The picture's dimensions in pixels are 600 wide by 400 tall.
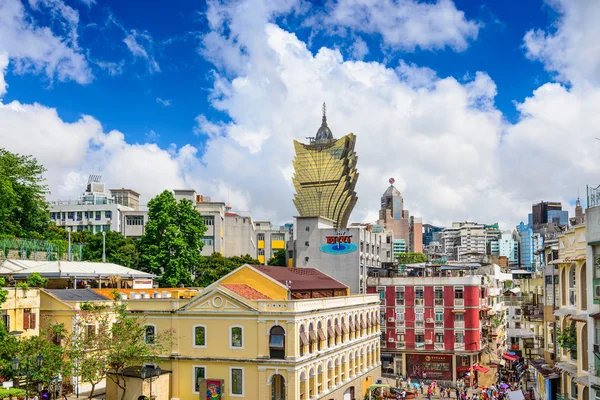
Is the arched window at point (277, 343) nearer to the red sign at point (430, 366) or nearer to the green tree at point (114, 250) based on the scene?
the red sign at point (430, 366)

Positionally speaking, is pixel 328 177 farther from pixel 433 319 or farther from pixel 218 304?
pixel 218 304

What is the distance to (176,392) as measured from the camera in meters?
46.7

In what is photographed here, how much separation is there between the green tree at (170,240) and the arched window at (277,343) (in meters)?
30.7

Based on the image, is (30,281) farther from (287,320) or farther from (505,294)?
(505,294)

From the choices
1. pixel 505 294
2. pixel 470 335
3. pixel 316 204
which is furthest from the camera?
pixel 316 204

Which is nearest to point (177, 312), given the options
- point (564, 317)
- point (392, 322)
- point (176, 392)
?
point (176, 392)

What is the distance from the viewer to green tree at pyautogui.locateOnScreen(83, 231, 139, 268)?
85562 millimetres

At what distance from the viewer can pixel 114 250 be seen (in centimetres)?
8788

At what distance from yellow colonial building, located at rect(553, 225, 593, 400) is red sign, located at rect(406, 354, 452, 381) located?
39.1 metres

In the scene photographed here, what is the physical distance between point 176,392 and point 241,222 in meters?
78.0

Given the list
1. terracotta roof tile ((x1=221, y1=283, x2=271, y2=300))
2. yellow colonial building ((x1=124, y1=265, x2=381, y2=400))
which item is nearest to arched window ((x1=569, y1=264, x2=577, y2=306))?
yellow colonial building ((x1=124, y1=265, x2=381, y2=400))

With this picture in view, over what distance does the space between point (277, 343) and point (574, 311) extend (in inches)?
825

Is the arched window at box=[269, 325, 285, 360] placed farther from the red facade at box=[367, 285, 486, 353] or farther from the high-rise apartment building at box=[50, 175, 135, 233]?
the high-rise apartment building at box=[50, 175, 135, 233]

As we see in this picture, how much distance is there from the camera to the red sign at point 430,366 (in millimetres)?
70750
